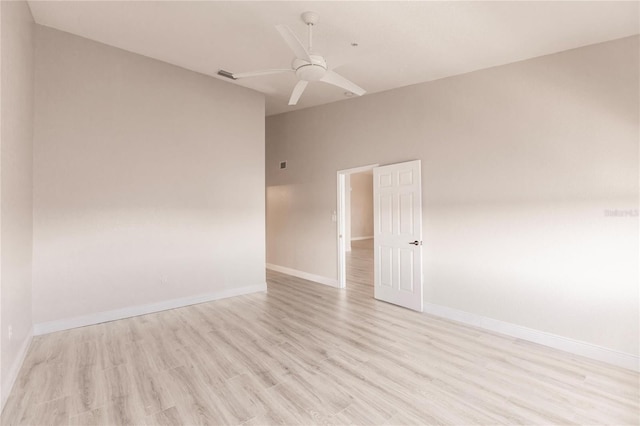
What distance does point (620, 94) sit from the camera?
2.83 meters

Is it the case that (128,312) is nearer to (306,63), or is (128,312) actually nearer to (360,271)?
(306,63)

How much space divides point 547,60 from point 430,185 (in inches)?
71.7

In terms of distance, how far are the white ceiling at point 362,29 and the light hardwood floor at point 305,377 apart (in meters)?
3.13

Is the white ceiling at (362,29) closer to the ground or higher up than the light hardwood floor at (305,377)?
higher up

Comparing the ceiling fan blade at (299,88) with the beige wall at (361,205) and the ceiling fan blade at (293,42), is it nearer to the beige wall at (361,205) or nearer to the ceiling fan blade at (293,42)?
the ceiling fan blade at (293,42)

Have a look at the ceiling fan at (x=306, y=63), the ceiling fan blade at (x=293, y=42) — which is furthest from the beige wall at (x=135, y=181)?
the ceiling fan blade at (x=293, y=42)

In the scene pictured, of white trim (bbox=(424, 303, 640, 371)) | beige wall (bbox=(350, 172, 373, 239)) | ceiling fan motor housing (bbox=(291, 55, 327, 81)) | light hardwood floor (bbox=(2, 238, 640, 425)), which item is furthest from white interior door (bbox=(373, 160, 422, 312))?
beige wall (bbox=(350, 172, 373, 239))

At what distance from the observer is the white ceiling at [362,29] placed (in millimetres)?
2699

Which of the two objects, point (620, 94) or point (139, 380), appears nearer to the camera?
point (139, 380)

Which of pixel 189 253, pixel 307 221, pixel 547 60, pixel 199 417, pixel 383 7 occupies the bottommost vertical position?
pixel 199 417

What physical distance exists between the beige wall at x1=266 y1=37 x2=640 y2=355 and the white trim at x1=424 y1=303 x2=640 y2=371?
0.06 m

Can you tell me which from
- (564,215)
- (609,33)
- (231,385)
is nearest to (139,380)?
(231,385)

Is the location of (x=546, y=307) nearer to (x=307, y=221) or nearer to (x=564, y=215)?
(x=564, y=215)

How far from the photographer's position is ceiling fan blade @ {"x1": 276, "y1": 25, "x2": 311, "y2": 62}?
2.29 metres
